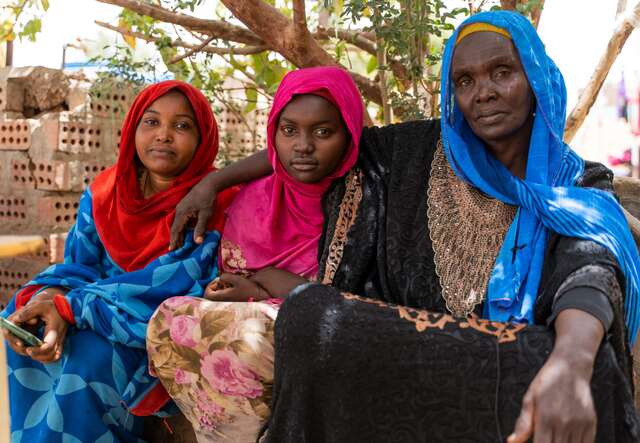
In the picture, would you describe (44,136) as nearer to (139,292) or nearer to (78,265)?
(78,265)

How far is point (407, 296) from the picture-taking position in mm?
2367

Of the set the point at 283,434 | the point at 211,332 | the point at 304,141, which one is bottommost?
the point at 283,434

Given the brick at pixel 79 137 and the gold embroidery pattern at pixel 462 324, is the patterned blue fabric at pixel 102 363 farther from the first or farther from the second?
the brick at pixel 79 137

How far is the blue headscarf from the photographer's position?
2125 mm

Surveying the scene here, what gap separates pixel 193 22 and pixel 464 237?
2.22 metres

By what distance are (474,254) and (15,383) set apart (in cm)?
162

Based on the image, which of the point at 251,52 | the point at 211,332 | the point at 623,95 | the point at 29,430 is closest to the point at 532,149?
the point at 211,332

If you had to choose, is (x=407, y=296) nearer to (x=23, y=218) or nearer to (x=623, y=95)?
(x=23, y=218)

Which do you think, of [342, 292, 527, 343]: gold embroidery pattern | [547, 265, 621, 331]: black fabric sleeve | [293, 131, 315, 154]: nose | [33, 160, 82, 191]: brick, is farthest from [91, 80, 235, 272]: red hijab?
[33, 160, 82, 191]: brick

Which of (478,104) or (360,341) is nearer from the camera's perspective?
(360,341)

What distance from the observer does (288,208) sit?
2.71 metres

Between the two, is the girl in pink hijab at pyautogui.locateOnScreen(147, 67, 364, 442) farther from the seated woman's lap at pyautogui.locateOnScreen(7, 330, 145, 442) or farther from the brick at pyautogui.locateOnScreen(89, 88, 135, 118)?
the brick at pyautogui.locateOnScreen(89, 88, 135, 118)

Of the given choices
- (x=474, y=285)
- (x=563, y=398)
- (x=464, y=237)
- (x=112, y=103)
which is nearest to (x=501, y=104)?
(x=464, y=237)

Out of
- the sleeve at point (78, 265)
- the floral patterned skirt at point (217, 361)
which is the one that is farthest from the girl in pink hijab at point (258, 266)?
the sleeve at point (78, 265)
